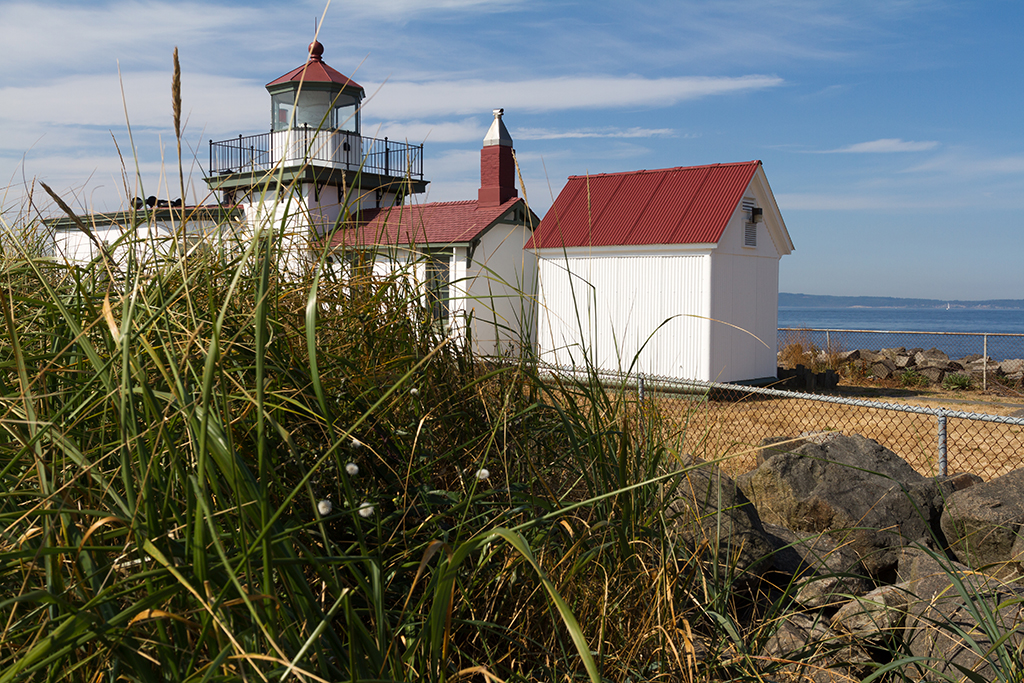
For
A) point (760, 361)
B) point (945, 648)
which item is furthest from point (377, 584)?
point (760, 361)

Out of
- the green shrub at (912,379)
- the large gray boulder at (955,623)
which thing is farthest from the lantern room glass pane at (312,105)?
the large gray boulder at (955,623)

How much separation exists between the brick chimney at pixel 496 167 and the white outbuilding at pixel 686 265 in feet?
9.02

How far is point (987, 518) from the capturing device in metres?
4.21

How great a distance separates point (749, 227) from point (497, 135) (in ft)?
24.1

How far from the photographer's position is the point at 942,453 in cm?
558

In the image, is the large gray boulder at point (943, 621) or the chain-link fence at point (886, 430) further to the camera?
the chain-link fence at point (886, 430)

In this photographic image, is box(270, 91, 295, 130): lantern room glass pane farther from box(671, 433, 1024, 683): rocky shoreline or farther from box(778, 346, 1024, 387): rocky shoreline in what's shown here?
box(671, 433, 1024, 683): rocky shoreline

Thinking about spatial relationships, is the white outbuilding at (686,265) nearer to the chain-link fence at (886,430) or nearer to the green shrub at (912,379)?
the chain-link fence at (886,430)

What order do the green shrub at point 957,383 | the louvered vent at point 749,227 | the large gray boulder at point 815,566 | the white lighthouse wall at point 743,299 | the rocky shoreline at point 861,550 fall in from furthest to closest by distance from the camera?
the green shrub at point 957,383, the louvered vent at point 749,227, the white lighthouse wall at point 743,299, the large gray boulder at point 815,566, the rocky shoreline at point 861,550

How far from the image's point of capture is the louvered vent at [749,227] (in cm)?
1702

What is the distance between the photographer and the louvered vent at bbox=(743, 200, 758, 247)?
1702 cm

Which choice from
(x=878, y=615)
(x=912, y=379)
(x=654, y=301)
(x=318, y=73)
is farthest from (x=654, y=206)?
(x=878, y=615)

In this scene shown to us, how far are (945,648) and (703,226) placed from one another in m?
14.4

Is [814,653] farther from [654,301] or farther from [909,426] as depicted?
[654,301]
